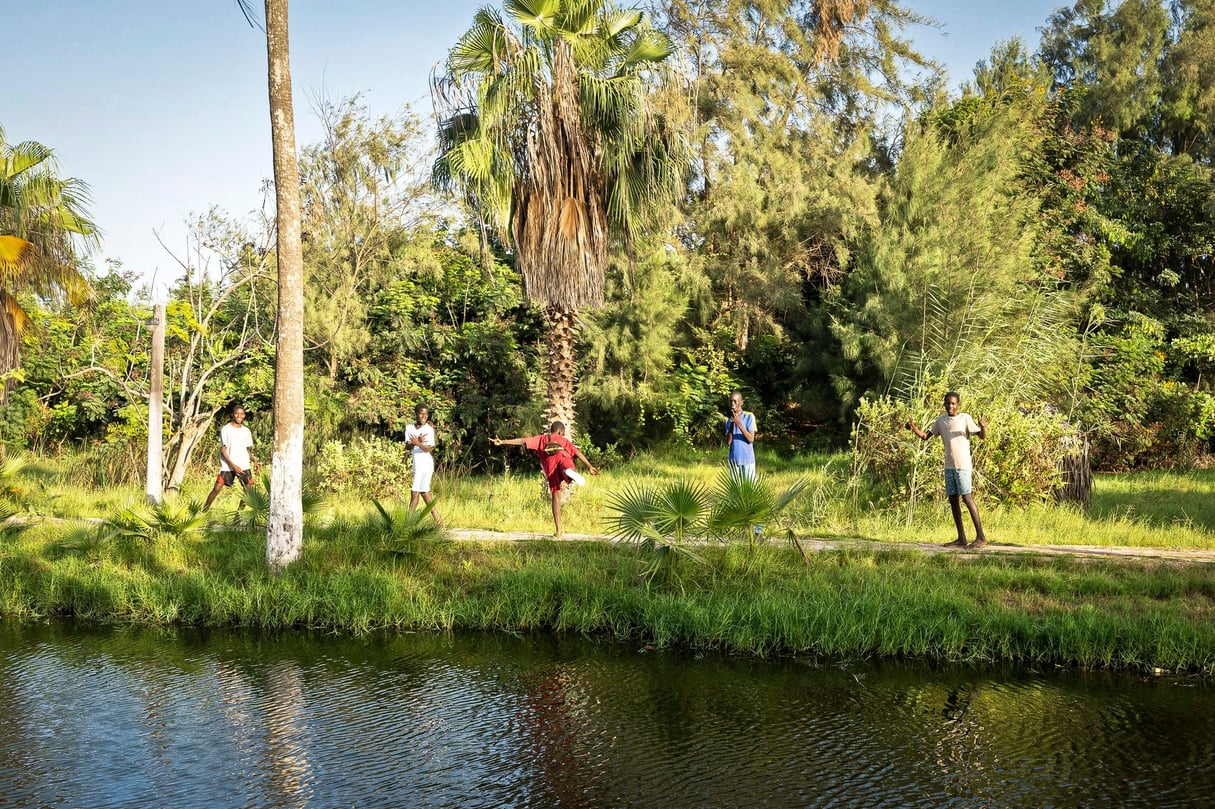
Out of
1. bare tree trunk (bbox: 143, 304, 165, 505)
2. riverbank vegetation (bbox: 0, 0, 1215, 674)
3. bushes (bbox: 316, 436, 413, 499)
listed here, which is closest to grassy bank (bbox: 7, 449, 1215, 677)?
riverbank vegetation (bbox: 0, 0, 1215, 674)

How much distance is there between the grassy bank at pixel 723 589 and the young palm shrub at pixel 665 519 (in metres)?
0.20

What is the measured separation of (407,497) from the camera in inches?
680

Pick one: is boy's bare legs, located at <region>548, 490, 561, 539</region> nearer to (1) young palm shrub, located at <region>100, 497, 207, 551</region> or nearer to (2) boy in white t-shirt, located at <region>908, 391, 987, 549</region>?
(1) young palm shrub, located at <region>100, 497, 207, 551</region>

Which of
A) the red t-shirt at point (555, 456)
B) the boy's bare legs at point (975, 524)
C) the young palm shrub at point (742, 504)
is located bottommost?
the boy's bare legs at point (975, 524)

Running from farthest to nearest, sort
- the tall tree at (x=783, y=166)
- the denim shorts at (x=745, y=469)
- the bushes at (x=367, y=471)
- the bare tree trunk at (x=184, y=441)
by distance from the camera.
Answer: the tall tree at (x=783, y=166) < the bare tree trunk at (x=184, y=441) < the bushes at (x=367, y=471) < the denim shorts at (x=745, y=469)

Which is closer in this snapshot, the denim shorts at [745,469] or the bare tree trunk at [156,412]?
the denim shorts at [745,469]

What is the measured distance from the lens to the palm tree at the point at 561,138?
15648 mm

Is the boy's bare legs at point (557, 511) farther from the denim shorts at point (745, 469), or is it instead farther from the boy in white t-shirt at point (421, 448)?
the denim shorts at point (745, 469)

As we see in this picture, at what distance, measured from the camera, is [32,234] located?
17.0 m

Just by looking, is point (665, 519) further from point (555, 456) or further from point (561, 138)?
point (561, 138)

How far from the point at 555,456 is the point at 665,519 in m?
2.82

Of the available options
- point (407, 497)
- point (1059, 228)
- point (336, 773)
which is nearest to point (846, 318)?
point (1059, 228)

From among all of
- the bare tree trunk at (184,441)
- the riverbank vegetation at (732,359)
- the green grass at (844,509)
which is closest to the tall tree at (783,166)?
the riverbank vegetation at (732,359)

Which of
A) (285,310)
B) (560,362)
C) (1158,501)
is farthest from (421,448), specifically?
(1158,501)
